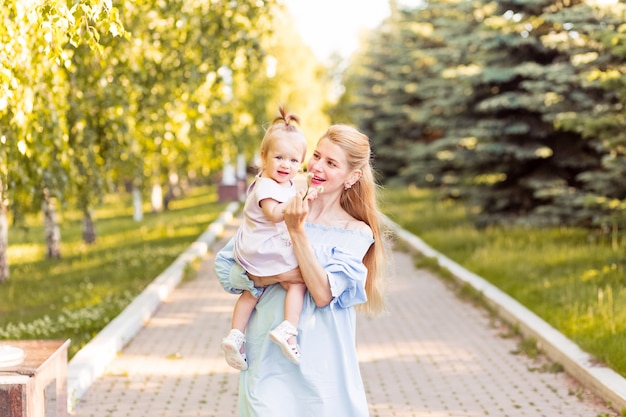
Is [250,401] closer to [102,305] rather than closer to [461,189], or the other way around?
[102,305]

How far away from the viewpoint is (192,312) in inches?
469

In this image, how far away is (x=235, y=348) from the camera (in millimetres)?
4035

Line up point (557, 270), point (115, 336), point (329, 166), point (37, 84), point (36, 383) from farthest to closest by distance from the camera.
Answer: point (557, 270), point (115, 336), point (37, 84), point (36, 383), point (329, 166)

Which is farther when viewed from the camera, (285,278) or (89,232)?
(89,232)

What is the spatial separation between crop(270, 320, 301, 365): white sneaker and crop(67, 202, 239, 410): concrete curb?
3.52m

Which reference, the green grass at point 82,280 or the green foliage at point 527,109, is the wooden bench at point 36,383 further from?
the green foliage at point 527,109

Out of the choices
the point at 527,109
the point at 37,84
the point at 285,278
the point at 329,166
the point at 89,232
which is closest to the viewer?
the point at 285,278

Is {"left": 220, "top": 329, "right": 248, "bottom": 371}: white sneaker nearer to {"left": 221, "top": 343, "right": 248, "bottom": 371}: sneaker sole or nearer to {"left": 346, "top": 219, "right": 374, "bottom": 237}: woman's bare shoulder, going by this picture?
{"left": 221, "top": 343, "right": 248, "bottom": 371}: sneaker sole

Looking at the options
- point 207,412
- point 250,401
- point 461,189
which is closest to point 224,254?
point 250,401

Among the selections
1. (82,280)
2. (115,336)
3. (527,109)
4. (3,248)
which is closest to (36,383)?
(115,336)

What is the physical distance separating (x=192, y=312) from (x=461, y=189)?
383 inches

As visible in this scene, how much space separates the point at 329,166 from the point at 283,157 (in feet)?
0.66

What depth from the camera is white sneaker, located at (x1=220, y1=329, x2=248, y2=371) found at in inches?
159

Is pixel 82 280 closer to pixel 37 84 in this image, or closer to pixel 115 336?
pixel 115 336
